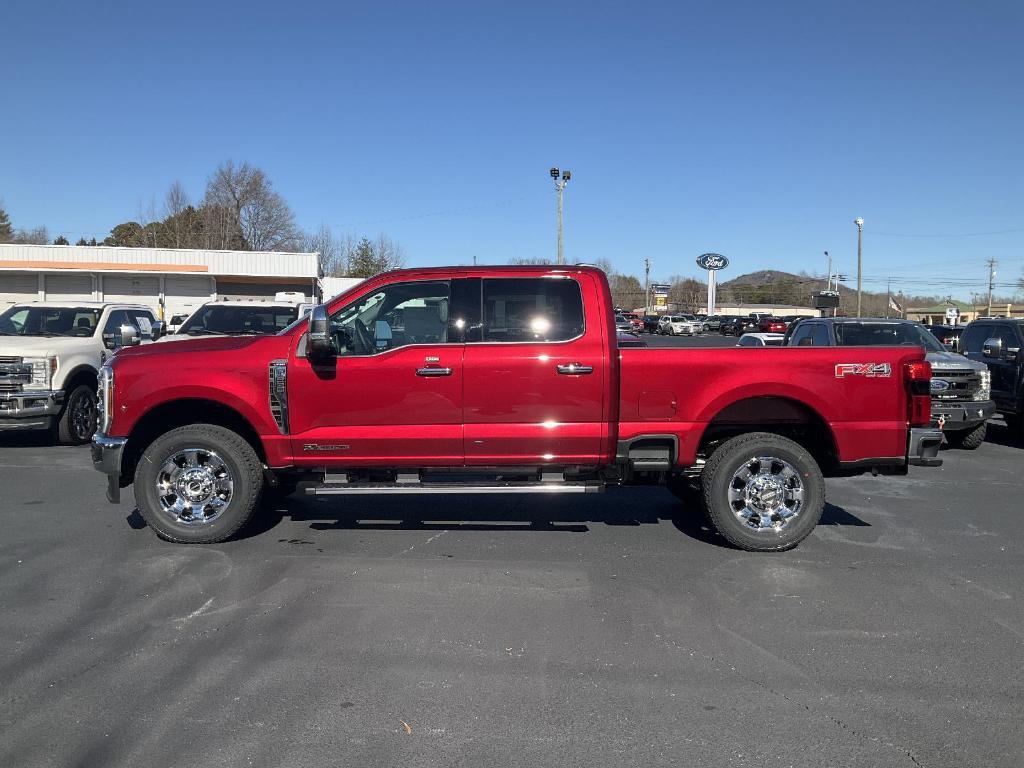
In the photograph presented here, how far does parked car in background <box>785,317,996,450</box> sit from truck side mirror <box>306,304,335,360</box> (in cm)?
679

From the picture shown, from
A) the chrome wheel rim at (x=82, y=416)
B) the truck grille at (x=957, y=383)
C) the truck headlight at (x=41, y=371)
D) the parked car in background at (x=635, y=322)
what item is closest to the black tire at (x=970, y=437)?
the truck grille at (x=957, y=383)

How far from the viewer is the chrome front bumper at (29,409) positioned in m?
10.3

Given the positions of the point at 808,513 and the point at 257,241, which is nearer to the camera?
the point at 808,513

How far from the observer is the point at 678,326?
63.0 meters

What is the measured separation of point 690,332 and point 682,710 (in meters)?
61.5

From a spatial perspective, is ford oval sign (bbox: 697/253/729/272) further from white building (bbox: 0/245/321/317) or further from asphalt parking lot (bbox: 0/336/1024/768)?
asphalt parking lot (bbox: 0/336/1024/768)

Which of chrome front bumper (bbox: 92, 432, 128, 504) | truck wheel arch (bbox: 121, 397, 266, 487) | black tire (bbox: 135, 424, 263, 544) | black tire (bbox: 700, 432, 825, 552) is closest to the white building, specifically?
truck wheel arch (bbox: 121, 397, 266, 487)

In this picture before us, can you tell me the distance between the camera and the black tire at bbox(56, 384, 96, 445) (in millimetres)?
10875

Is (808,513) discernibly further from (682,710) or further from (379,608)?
(379,608)

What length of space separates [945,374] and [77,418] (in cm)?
1161

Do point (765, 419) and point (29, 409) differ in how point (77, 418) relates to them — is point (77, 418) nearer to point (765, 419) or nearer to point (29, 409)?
point (29, 409)

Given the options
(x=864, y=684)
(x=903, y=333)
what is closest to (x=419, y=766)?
(x=864, y=684)

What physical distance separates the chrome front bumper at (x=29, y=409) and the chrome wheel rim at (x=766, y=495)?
8809 mm

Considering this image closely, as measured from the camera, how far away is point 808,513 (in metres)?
6.12
